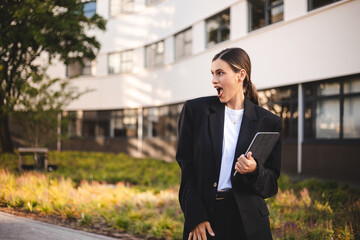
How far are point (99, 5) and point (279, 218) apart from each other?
25.7m

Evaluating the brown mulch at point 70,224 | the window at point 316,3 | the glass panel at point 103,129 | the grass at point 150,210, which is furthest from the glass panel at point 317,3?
the glass panel at point 103,129

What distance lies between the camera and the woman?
87.7 inches

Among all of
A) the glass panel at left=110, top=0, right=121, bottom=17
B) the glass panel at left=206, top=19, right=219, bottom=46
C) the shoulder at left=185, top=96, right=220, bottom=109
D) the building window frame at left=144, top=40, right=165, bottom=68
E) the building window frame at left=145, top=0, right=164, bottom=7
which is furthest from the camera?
the glass panel at left=110, top=0, right=121, bottom=17

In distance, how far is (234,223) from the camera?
7.54 feet

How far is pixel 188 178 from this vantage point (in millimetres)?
2289

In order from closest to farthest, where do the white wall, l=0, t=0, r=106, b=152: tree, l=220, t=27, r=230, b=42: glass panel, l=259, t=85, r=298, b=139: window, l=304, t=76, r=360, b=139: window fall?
l=0, t=0, r=106, b=152: tree, l=304, t=76, r=360, b=139: window, the white wall, l=259, t=85, r=298, b=139: window, l=220, t=27, r=230, b=42: glass panel

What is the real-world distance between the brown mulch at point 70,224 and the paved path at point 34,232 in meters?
0.44

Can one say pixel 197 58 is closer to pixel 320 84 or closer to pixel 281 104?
pixel 281 104

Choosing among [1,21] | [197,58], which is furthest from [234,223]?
[197,58]

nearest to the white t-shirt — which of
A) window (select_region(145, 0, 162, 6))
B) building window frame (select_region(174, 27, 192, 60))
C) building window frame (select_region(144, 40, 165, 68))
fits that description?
building window frame (select_region(174, 27, 192, 60))

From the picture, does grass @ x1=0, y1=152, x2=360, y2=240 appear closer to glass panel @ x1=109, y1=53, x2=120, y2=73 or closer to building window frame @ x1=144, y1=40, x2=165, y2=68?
building window frame @ x1=144, y1=40, x2=165, y2=68

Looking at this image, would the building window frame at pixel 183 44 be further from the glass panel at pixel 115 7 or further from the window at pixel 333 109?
the window at pixel 333 109

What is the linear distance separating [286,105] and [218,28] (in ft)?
19.0

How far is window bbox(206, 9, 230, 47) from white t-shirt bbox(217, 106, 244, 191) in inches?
635
